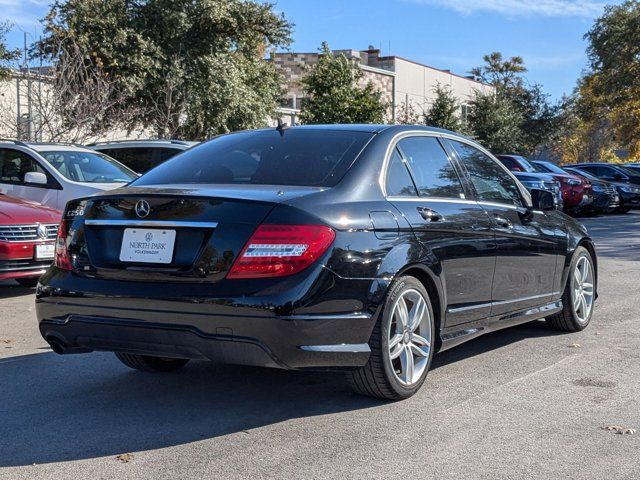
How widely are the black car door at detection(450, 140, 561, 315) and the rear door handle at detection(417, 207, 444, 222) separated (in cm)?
75

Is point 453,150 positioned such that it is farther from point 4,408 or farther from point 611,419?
point 4,408

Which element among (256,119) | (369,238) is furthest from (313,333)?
(256,119)

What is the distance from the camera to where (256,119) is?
101 feet

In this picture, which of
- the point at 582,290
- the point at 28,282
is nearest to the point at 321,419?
the point at 582,290

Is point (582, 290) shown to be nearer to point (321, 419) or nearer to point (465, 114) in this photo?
point (321, 419)

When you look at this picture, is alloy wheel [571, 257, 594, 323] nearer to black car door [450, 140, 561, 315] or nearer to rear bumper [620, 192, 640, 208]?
black car door [450, 140, 561, 315]

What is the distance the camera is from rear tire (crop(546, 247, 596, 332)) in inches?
293

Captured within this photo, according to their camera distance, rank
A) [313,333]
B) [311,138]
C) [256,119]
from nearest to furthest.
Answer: [313,333]
[311,138]
[256,119]

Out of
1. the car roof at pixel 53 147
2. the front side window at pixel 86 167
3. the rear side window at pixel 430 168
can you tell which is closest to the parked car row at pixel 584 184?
the front side window at pixel 86 167

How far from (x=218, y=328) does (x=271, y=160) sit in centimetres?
134

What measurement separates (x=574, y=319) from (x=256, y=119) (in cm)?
2419

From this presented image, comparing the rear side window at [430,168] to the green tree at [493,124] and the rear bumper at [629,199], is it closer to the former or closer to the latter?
the rear bumper at [629,199]

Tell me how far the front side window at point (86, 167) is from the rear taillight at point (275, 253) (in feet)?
27.2

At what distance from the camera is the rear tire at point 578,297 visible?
7.45m
